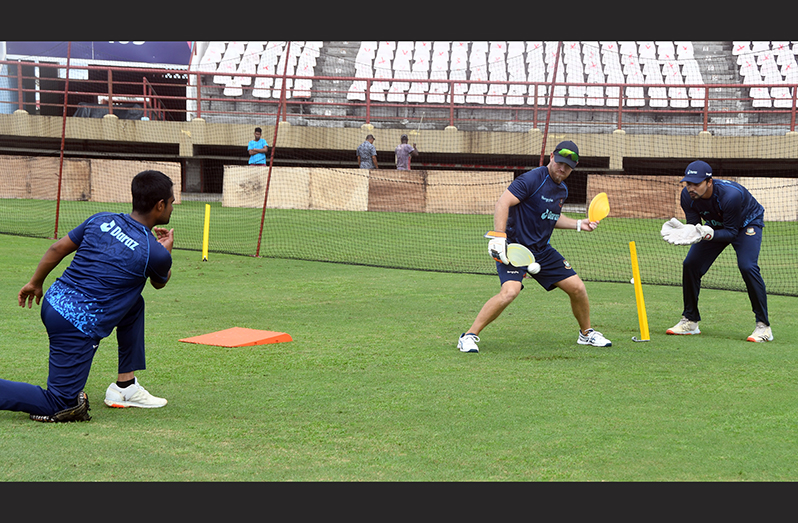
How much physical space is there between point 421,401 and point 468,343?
173cm

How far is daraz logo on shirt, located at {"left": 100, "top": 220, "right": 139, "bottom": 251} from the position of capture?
5.02 m

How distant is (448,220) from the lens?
69.0ft

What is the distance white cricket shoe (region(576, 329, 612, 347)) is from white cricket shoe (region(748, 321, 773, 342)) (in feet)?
5.02

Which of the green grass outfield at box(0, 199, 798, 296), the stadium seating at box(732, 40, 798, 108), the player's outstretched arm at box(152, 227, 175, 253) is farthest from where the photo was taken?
the stadium seating at box(732, 40, 798, 108)

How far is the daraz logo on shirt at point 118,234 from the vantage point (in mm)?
5016

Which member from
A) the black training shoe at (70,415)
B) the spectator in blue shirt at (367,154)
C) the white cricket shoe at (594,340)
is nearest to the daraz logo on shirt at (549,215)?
the white cricket shoe at (594,340)

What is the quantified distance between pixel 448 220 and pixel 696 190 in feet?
43.8

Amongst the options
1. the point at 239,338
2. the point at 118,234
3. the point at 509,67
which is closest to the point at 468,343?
the point at 239,338

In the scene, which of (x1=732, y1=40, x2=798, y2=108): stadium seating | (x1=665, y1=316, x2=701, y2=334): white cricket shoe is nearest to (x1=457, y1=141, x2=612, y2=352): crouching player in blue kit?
(x1=665, y1=316, x2=701, y2=334): white cricket shoe

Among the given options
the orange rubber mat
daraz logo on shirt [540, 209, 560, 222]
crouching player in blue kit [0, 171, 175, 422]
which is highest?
daraz logo on shirt [540, 209, 560, 222]

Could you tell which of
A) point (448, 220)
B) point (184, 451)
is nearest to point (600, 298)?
point (184, 451)

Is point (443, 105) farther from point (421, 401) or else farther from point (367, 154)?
point (421, 401)

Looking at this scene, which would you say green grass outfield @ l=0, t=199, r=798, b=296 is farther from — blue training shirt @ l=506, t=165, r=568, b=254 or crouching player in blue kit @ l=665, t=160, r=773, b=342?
blue training shirt @ l=506, t=165, r=568, b=254

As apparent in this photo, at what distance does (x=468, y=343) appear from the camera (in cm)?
722
